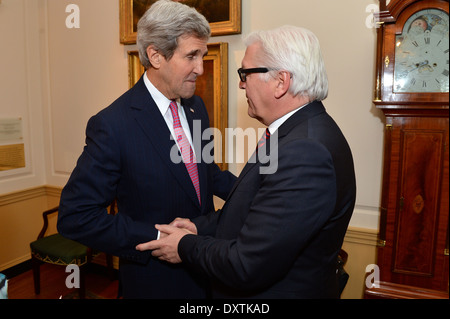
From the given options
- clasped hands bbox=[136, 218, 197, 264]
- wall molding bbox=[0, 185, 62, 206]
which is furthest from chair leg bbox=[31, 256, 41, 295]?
clasped hands bbox=[136, 218, 197, 264]

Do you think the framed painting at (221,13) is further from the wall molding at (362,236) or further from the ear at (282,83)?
the wall molding at (362,236)

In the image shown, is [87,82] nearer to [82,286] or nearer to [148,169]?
[82,286]

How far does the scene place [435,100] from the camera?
1968 mm

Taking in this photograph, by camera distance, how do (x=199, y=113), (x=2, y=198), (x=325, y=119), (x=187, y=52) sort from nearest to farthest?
(x=325, y=119) < (x=187, y=52) < (x=199, y=113) < (x=2, y=198)

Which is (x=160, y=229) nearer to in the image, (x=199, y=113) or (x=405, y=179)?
(x=199, y=113)

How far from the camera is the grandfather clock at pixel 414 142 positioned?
1.98m

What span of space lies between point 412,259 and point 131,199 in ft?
5.81

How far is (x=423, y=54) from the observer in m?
2.00

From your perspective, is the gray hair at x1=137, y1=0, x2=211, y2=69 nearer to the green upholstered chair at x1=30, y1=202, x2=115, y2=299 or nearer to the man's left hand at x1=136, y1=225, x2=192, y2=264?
the man's left hand at x1=136, y1=225, x2=192, y2=264

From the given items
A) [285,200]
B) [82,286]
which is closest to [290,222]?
[285,200]

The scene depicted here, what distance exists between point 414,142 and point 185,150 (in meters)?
1.38

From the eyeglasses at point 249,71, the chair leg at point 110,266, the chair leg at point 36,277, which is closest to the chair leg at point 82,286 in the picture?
the chair leg at point 110,266

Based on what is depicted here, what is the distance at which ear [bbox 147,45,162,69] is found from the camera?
5.30 ft

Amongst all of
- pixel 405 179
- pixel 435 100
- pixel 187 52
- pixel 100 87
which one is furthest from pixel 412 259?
pixel 100 87
